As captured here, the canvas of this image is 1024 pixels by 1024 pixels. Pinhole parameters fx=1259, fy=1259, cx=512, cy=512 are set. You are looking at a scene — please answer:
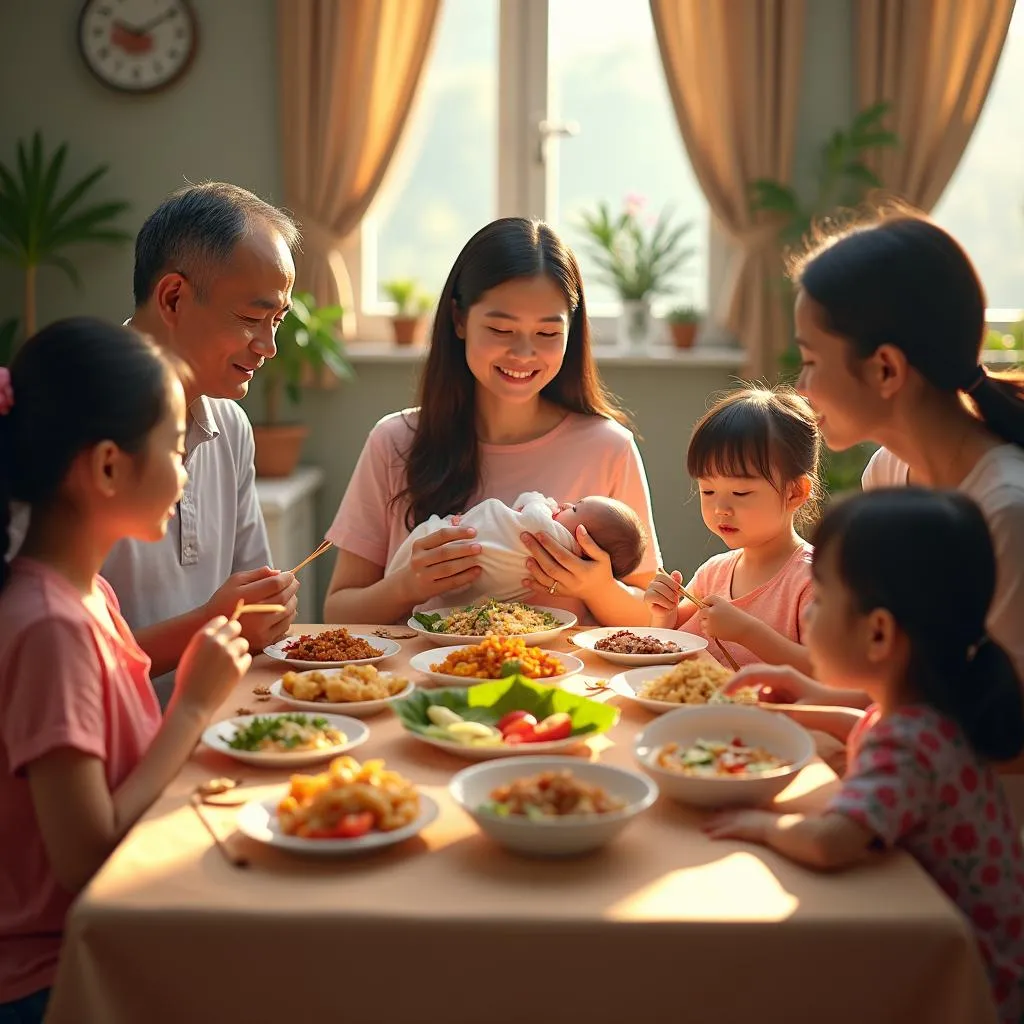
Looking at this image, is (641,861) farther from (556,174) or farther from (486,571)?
(556,174)

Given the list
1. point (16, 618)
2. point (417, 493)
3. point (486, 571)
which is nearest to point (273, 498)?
point (417, 493)

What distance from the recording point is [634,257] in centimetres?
477

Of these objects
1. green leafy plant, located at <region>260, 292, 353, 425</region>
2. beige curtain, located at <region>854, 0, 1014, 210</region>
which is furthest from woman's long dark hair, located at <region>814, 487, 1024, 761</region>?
beige curtain, located at <region>854, 0, 1014, 210</region>

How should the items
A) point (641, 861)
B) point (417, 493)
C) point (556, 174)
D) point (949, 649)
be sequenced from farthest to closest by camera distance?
point (556, 174) → point (417, 493) → point (949, 649) → point (641, 861)

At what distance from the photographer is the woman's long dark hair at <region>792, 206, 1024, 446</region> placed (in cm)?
171

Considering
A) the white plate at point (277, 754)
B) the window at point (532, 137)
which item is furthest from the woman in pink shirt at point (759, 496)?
the window at point (532, 137)

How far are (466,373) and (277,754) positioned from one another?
130 cm

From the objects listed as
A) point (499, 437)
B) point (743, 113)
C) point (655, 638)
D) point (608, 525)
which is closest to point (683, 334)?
point (743, 113)

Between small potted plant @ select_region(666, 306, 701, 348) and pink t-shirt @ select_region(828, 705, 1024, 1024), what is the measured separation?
3.53 meters

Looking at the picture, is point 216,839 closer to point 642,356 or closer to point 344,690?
point 344,690

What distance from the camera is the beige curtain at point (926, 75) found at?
4.55 m

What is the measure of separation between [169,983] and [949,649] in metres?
0.88

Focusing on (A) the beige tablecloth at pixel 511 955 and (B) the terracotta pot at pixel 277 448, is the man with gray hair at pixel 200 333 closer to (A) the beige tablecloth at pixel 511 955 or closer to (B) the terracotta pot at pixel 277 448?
(A) the beige tablecloth at pixel 511 955

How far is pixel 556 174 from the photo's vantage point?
16.1 ft
